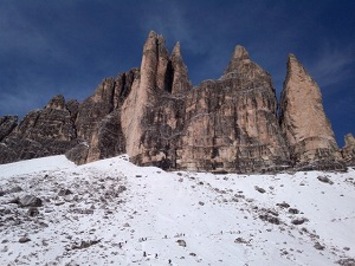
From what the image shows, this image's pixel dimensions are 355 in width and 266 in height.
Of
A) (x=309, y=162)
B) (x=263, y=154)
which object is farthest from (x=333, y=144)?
(x=263, y=154)

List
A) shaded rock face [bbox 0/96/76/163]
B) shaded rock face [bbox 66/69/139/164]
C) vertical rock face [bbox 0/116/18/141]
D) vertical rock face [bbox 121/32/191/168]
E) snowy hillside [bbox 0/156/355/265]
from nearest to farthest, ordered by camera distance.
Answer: snowy hillside [bbox 0/156/355/265] → vertical rock face [bbox 121/32/191/168] → shaded rock face [bbox 66/69/139/164] → shaded rock face [bbox 0/96/76/163] → vertical rock face [bbox 0/116/18/141]

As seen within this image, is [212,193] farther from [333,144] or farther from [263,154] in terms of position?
[333,144]

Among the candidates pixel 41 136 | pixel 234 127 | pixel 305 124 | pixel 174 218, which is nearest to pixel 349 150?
pixel 305 124

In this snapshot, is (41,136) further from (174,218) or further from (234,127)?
(174,218)

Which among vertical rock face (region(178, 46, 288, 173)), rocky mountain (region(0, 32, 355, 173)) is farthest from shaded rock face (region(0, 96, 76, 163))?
vertical rock face (region(178, 46, 288, 173))

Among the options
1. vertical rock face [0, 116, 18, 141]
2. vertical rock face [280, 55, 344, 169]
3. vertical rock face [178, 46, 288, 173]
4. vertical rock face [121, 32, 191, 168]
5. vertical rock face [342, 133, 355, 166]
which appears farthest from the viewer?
vertical rock face [0, 116, 18, 141]

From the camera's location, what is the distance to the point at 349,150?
159 feet

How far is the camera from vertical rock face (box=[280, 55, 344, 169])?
148 feet

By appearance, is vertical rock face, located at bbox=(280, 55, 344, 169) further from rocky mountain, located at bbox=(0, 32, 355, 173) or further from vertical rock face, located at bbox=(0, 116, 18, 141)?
vertical rock face, located at bbox=(0, 116, 18, 141)

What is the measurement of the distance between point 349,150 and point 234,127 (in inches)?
547

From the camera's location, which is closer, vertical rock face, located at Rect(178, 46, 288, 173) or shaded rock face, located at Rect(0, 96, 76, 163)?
vertical rock face, located at Rect(178, 46, 288, 173)

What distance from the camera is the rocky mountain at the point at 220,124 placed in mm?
46375

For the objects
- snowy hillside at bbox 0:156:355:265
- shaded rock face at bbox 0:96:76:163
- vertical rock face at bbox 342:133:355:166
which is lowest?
snowy hillside at bbox 0:156:355:265

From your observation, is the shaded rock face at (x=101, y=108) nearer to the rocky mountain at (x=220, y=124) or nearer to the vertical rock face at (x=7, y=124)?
the rocky mountain at (x=220, y=124)
